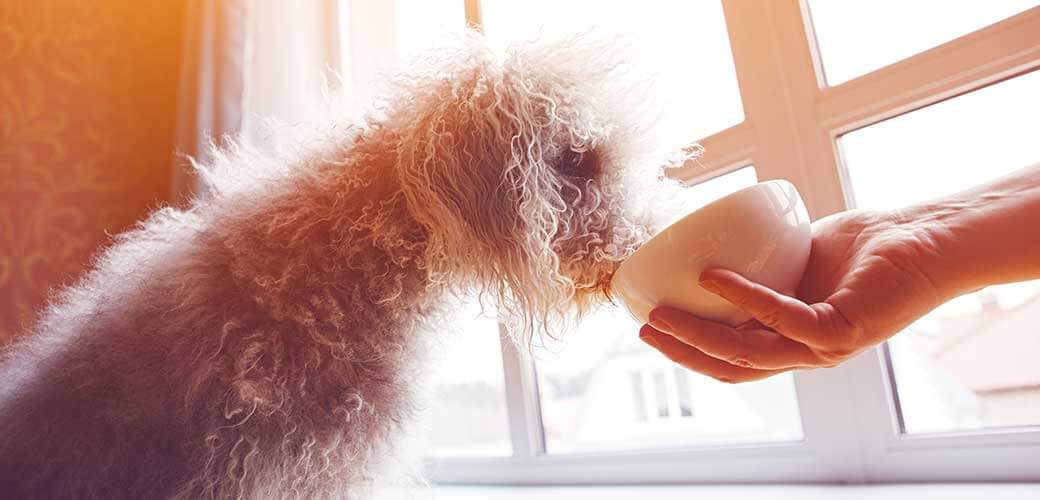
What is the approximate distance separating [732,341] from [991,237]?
229mm

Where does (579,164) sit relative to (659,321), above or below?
above

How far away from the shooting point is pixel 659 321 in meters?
0.64

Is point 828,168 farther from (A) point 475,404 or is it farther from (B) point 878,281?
(A) point 475,404

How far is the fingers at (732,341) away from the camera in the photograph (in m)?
0.63

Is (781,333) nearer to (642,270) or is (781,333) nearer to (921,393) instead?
(642,270)

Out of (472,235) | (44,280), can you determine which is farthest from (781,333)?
(44,280)

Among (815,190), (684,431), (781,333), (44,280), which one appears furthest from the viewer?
(44,280)

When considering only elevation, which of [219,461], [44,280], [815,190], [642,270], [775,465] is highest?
[44,280]

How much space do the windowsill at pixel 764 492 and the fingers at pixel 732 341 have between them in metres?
0.35

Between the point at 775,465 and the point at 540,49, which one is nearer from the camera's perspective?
the point at 540,49

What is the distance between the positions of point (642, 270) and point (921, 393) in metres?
0.57

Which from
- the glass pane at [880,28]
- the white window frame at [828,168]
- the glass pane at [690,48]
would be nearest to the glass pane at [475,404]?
the white window frame at [828,168]

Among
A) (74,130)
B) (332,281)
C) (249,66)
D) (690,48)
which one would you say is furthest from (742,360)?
(74,130)

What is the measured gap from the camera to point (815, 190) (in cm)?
103
